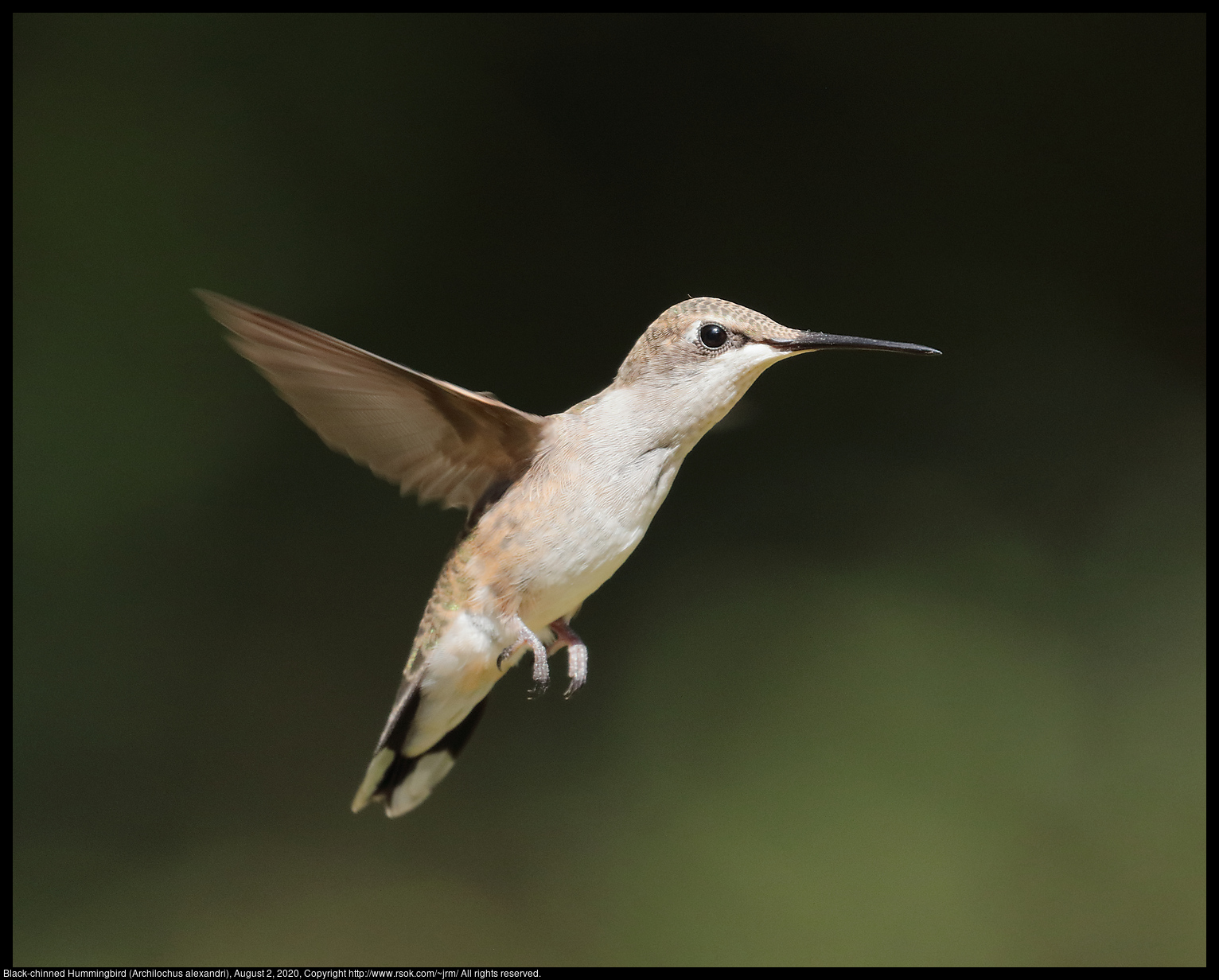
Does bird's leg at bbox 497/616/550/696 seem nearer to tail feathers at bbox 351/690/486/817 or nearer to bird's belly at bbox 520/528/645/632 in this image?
bird's belly at bbox 520/528/645/632

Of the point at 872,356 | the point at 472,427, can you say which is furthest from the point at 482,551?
the point at 872,356

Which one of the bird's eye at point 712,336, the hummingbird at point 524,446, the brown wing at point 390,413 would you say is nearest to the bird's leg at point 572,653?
the hummingbird at point 524,446

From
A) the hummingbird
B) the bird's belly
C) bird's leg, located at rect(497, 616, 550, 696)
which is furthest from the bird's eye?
bird's leg, located at rect(497, 616, 550, 696)

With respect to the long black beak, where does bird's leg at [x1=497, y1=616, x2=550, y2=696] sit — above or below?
below

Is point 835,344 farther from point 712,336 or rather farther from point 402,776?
point 402,776

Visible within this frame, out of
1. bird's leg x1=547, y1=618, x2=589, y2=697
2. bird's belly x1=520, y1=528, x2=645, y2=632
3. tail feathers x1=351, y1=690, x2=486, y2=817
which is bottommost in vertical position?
tail feathers x1=351, y1=690, x2=486, y2=817

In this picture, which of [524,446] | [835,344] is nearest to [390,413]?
[524,446]
